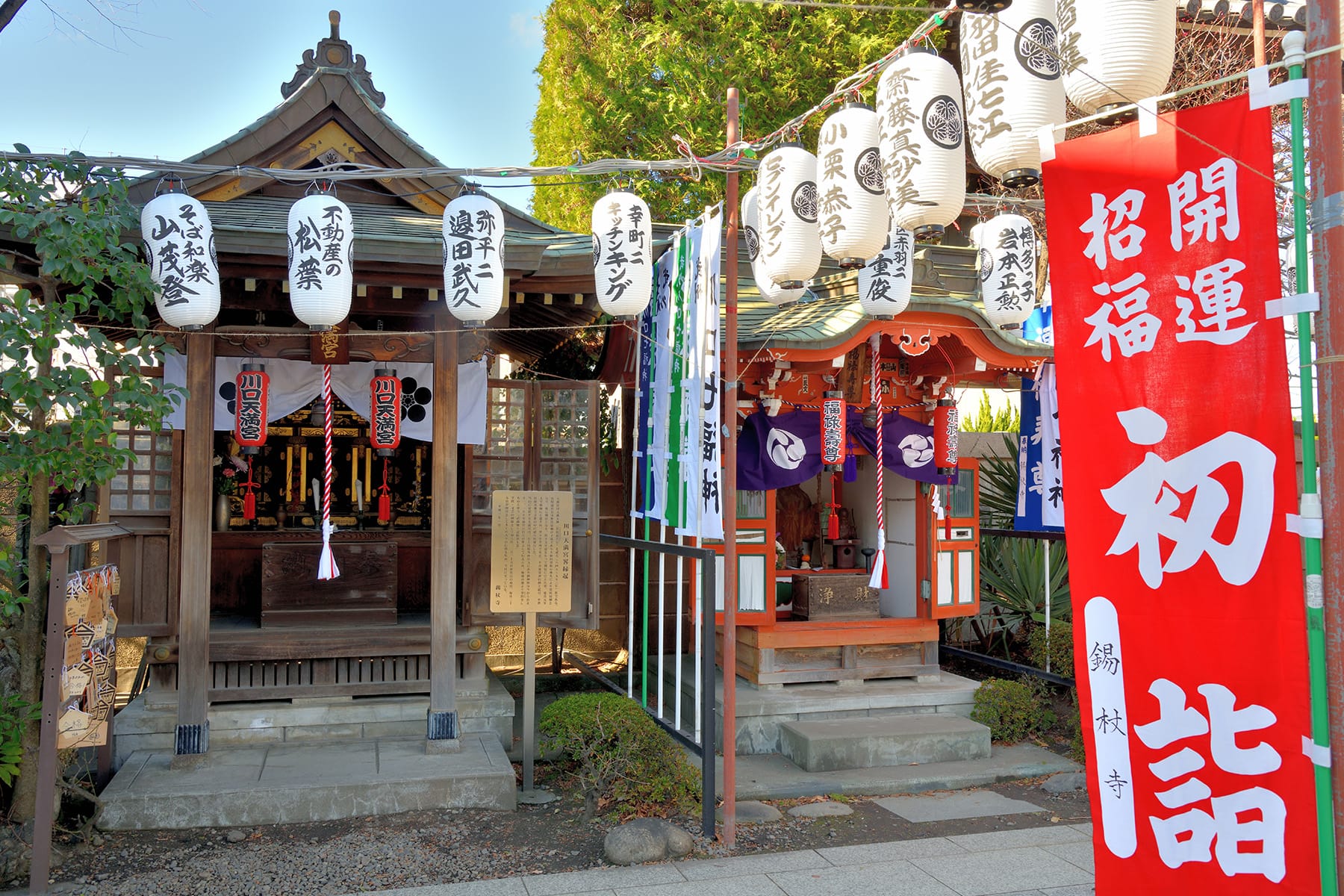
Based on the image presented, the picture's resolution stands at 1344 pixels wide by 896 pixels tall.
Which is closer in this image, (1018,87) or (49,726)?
(1018,87)

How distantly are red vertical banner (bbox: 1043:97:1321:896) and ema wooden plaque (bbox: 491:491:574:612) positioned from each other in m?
5.16

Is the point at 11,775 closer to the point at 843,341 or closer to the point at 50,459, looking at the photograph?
the point at 50,459

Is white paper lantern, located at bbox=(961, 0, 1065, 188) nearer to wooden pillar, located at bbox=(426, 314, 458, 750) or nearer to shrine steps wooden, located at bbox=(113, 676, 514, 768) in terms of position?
wooden pillar, located at bbox=(426, 314, 458, 750)

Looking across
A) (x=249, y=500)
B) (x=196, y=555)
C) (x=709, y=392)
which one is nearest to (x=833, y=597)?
(x=709, y=392)

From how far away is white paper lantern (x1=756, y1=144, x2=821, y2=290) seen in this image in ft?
22.0

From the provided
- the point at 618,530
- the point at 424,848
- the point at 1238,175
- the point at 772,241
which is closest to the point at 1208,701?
the point at 1238,175

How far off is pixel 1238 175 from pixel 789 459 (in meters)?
6.89

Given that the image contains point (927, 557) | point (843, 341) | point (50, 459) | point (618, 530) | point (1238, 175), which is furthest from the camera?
point (618, 530)

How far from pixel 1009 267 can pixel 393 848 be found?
7052 mm

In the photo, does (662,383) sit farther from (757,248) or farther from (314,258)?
(314,258)

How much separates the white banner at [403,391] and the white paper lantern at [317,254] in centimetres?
149

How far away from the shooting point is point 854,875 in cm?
637

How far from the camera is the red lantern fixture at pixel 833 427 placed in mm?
10000

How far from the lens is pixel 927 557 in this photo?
10727 millimetres
